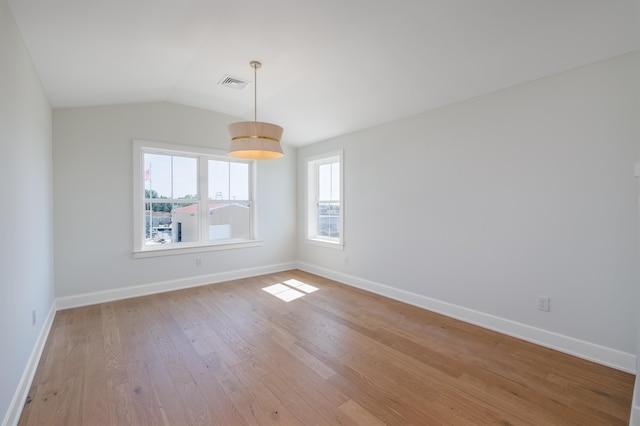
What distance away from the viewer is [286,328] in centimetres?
297

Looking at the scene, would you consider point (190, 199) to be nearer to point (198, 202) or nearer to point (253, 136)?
point (198, 202)

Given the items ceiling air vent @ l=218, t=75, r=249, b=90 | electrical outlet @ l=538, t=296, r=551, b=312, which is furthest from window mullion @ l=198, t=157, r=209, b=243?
electrical outlet @ l=538, t=296, r=551, b=312

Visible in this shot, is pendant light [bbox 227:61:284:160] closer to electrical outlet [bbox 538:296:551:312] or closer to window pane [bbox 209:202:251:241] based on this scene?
window pane [bbox 209:202:251:241]

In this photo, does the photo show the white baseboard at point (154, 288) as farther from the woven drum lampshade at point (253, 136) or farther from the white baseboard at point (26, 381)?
the woven drum lampshade at point (253, 136)

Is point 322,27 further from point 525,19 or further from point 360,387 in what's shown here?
point 360,387

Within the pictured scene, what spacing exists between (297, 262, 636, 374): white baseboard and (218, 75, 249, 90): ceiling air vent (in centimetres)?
319

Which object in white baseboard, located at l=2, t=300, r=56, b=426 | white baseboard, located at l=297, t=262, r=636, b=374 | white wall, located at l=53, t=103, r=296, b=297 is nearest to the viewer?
white baseboard, located at l=2, t=300, r=56, b=426

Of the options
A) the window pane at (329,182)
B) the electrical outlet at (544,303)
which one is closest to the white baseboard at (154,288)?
the window pane at (329,182)

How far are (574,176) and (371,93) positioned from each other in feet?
6.94

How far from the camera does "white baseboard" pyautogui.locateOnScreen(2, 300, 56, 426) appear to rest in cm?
166

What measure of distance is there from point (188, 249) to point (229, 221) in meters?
0.85

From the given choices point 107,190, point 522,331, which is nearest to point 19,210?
point 107,190

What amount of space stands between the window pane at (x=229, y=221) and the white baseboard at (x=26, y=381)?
91.1 inches

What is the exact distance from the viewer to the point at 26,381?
2.00m
